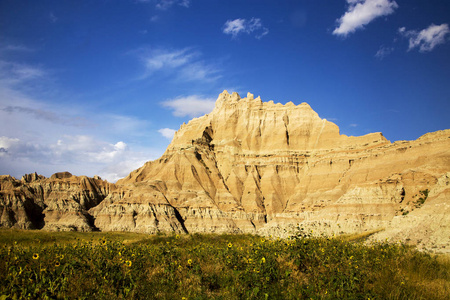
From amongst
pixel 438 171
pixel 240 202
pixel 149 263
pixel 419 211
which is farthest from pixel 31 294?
pixel 240 202

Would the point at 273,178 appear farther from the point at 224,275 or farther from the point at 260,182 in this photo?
the point at 224,275

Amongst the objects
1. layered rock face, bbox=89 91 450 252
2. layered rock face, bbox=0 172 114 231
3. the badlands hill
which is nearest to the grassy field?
layered rock face, bbox=89 91 450 252

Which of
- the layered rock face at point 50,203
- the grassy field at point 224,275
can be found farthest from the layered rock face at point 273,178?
the grassy field at point 224,275

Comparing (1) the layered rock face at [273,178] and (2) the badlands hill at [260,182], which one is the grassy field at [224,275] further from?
(2) the badlands hill at [260,182]

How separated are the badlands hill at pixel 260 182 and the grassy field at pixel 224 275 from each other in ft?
120

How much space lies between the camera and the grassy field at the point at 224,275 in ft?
26.9

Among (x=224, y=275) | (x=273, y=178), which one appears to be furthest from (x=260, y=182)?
(x=224, y=275)

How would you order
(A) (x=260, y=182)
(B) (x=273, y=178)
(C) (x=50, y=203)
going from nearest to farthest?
(C) (x=50, y=203), (B) (x=273, y=178), (A) (x=260, y=182)

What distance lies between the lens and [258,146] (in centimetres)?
12388

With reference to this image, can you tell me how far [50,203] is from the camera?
92562mm

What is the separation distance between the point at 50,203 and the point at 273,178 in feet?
233

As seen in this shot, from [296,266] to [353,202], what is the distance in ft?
226

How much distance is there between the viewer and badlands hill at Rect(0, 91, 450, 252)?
2788 inches

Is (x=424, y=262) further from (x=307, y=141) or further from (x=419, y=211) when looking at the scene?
(x=307, y=141)
